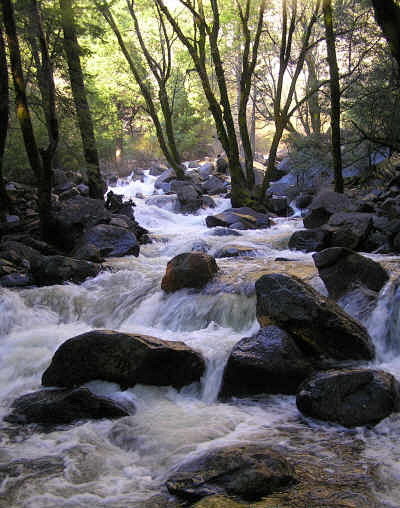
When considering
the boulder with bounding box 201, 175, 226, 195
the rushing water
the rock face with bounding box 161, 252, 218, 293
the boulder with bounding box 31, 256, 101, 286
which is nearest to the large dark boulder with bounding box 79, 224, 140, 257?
the boulder with bounding box 31, 256, 101, 286

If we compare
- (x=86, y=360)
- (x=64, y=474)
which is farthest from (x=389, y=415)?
(x=86, y=360)

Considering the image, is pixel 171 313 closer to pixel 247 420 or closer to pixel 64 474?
pixel 247 420

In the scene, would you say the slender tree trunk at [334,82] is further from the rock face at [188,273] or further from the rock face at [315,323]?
the rock face at [315,323]

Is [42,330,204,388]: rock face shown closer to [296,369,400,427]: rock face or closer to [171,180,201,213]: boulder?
[296,369,400,427]: rock face

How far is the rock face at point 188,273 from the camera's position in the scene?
7625mm

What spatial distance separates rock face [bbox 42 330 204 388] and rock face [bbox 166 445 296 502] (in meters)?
1.84

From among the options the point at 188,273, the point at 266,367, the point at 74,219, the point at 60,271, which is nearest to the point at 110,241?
the point at 74,219

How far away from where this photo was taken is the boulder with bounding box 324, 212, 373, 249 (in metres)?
9.46

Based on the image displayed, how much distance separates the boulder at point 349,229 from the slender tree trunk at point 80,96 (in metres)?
7.07

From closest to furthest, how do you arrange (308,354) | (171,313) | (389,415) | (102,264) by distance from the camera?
(389,415)
(308,354)
(171,313)
(102,264)

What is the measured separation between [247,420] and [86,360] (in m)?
1.93

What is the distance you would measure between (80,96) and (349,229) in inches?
320

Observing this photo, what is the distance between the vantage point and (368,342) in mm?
5125

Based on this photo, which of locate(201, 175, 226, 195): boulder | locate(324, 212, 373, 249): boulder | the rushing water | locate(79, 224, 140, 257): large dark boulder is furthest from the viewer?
locate(201, 175, 226, 195): boulder
